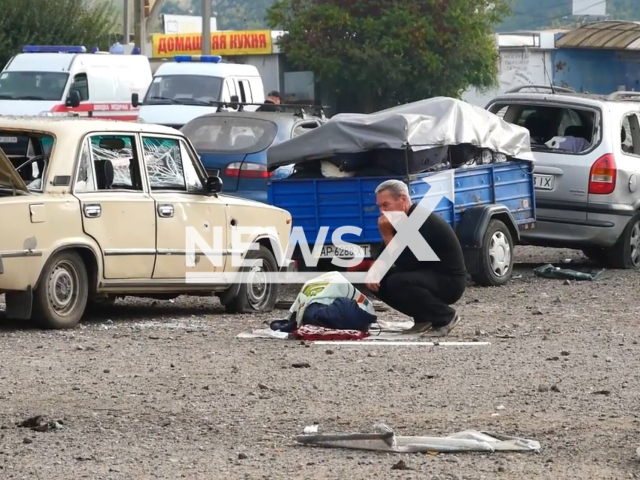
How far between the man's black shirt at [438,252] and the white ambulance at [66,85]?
57.2 feet

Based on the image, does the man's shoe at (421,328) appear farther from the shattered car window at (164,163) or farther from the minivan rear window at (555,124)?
the minivan rear window at (555,124)

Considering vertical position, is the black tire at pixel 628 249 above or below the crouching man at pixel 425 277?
below

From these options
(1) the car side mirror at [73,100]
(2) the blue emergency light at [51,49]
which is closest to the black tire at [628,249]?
(1) the car side mirror at [73,100]

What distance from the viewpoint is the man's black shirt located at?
1101 cm

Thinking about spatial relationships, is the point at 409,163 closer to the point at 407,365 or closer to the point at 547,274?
the point at 547,274

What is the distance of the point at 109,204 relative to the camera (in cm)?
1130

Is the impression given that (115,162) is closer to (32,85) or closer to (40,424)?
(40,424)

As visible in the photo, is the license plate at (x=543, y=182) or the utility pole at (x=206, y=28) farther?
the utility pole at (x=206, y=28)

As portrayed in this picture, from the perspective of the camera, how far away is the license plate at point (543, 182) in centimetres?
1609

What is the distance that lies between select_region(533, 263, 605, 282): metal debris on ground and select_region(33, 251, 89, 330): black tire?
621 cm

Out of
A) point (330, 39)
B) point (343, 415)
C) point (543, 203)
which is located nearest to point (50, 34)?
point (330, 39)

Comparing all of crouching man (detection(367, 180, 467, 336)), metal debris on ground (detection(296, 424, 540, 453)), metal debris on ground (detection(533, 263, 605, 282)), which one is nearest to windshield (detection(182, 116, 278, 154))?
metal debris on ground (detection(533, 263, 605, 282))

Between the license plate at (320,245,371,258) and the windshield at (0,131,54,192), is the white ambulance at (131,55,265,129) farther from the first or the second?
the windshield at (0,131,54,192)

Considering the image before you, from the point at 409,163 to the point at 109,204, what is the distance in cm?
355
